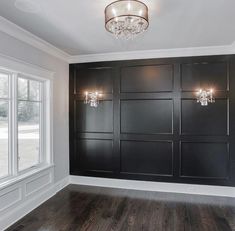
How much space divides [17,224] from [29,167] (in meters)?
0.87

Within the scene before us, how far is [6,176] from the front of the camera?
117 inches

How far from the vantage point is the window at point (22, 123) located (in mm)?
2977

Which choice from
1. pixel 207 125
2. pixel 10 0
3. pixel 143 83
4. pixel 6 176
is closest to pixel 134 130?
pixel 143 83

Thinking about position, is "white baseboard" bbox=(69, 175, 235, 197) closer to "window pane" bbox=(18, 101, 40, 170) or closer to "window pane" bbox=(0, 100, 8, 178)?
"window pane" bbox=(18, 101, 40, 170)

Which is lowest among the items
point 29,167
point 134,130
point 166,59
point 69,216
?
point 69,216

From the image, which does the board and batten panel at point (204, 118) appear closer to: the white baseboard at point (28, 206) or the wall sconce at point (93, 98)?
the wall sconce at point (93, 98)

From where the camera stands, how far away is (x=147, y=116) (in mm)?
4172

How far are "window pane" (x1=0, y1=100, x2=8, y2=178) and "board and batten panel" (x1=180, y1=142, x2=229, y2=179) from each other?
302 centimetres

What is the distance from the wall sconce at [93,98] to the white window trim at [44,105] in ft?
2.53

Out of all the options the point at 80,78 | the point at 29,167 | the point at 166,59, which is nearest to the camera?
the point at 29,167

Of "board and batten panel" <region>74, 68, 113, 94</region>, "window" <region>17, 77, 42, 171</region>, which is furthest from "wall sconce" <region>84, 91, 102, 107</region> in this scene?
"window" <region>17, 77, 42, 171</region>

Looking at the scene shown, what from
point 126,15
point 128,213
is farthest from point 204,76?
point 128,213

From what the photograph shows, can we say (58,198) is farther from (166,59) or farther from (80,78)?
(166,59)

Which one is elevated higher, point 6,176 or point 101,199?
point 6,176
